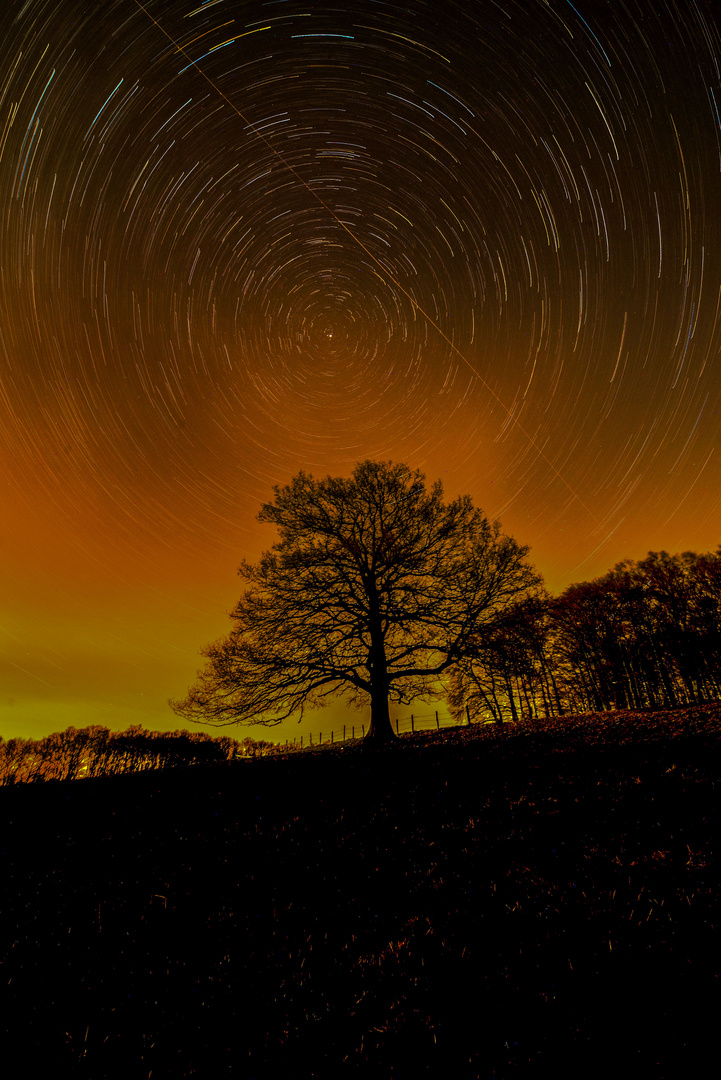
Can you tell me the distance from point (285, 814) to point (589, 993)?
3.92 metres

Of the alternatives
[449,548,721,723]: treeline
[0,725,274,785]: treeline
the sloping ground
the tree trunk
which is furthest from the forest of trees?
the sloping ground

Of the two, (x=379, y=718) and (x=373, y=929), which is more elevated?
(x=379, y=718)

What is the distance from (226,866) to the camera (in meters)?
4.48

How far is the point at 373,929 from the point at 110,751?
14726 millimetres

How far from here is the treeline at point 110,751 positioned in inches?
439

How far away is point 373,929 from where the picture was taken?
138 inches

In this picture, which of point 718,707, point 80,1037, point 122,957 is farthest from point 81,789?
point 718,707

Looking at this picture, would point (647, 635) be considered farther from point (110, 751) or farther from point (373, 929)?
point (373, 929)

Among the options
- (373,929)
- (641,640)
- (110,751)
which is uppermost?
(641,640)

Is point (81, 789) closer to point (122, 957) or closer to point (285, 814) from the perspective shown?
point (285, 814)

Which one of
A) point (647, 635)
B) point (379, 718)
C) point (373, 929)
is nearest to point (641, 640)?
point (647, 635)

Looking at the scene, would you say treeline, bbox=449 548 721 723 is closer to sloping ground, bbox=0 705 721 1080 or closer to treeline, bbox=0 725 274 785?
treeline, bbox=0 725 274 785

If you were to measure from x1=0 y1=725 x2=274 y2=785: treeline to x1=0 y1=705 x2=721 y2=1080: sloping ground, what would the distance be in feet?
18.6

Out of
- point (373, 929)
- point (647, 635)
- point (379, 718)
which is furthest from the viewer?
point (647, 635)
